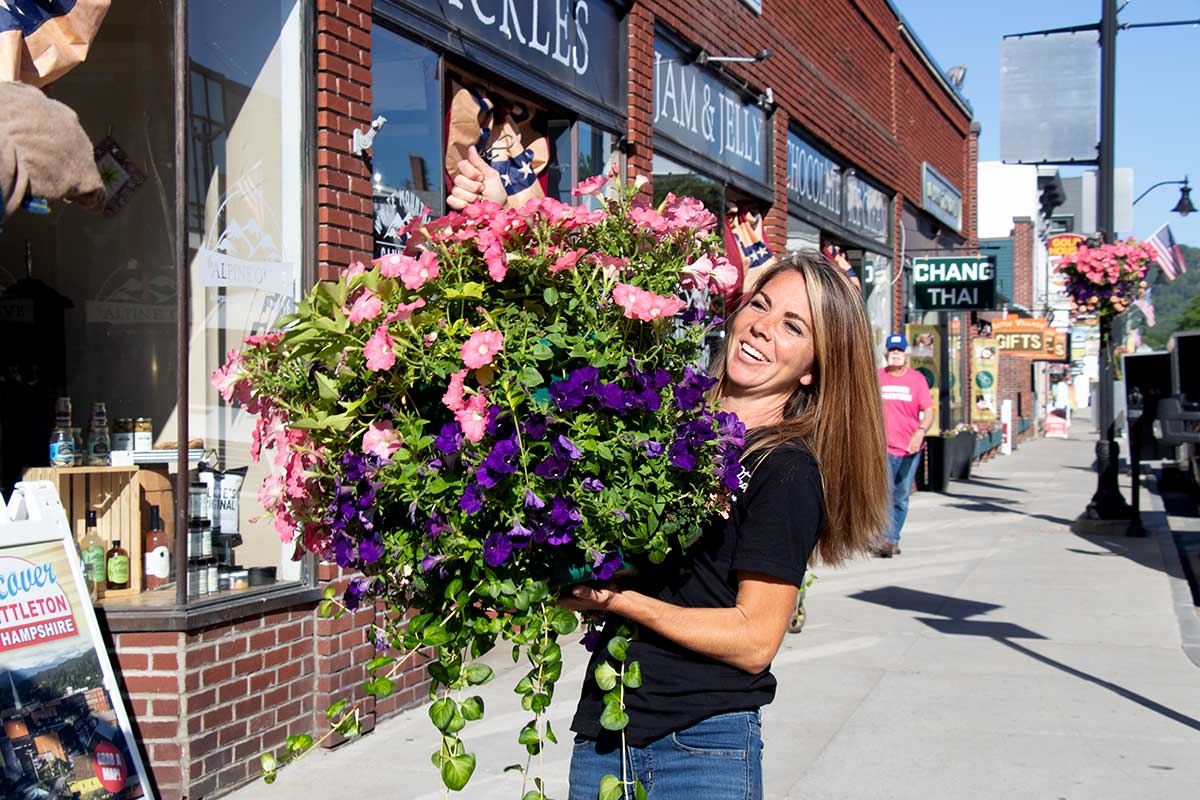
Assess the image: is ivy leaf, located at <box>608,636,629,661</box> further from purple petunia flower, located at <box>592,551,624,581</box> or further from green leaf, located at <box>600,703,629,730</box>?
purple petunia flower, located at <box>592,551,624,581</box>

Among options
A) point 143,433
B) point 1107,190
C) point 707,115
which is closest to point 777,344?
point 143,433

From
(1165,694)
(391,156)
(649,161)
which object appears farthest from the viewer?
(649,161)

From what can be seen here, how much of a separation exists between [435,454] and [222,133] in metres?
3.59

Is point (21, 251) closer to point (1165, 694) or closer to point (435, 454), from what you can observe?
point (435, 454)

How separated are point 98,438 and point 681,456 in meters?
3.48

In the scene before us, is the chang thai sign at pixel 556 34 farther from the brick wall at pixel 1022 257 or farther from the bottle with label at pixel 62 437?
the brick wall at pixel 1022 257

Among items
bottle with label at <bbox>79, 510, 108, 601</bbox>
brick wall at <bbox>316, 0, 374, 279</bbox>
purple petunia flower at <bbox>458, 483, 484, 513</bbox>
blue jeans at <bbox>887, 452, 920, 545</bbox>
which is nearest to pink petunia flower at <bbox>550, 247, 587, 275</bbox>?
purple petunia flower at <bbox>458, 483, 484, 513</bbox>

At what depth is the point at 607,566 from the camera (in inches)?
81.2

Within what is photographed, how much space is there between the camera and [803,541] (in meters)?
2.32

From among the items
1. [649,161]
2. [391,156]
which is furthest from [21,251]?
[649,161]

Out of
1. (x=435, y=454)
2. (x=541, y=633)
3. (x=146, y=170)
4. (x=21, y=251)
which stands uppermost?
(x=146, y=170)

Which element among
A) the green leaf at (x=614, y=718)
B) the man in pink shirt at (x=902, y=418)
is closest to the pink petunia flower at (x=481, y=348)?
the green leaf at (x=614, y=718)

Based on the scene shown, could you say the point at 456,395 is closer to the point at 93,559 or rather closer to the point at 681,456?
the point at 681,456

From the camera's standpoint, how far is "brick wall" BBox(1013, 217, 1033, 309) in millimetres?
40750
